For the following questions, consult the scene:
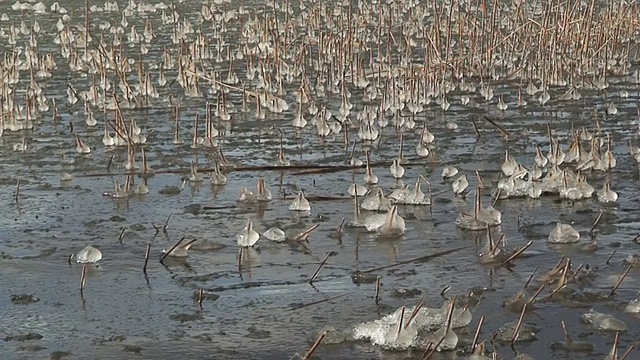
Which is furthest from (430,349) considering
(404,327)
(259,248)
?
(259,248)

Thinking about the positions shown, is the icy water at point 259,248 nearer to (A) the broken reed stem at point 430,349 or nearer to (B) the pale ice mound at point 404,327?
(B) the pale ice mound at point 404,327

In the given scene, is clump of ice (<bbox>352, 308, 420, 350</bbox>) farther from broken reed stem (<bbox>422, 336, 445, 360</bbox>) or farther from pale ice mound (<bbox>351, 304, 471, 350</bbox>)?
broken reed stem (<bbox>422, 336, 445, 360</bbox>)

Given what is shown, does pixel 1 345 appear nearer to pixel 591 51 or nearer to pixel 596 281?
pixel 596 281

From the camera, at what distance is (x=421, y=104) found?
10875 mm

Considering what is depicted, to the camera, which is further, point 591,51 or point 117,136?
point 591,51

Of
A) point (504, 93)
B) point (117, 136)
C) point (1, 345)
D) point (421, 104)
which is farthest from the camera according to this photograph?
point (504, 93)

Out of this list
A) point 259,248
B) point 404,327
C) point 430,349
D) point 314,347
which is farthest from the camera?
point 259,248

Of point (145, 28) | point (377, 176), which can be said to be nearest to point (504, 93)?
point (377, 176)

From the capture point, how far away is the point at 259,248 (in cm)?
649

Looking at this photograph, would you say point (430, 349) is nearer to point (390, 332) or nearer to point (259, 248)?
point (390, 332)

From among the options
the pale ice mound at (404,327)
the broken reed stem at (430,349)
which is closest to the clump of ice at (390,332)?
the pale ice mound at (404,327)

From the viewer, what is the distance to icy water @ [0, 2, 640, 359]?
519cm

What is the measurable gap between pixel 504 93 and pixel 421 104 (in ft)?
3.82

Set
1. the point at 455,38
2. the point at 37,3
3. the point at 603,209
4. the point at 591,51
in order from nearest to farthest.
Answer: the point at 603,209
the point at 591,51
the point at 455,38
the point at 37,3
